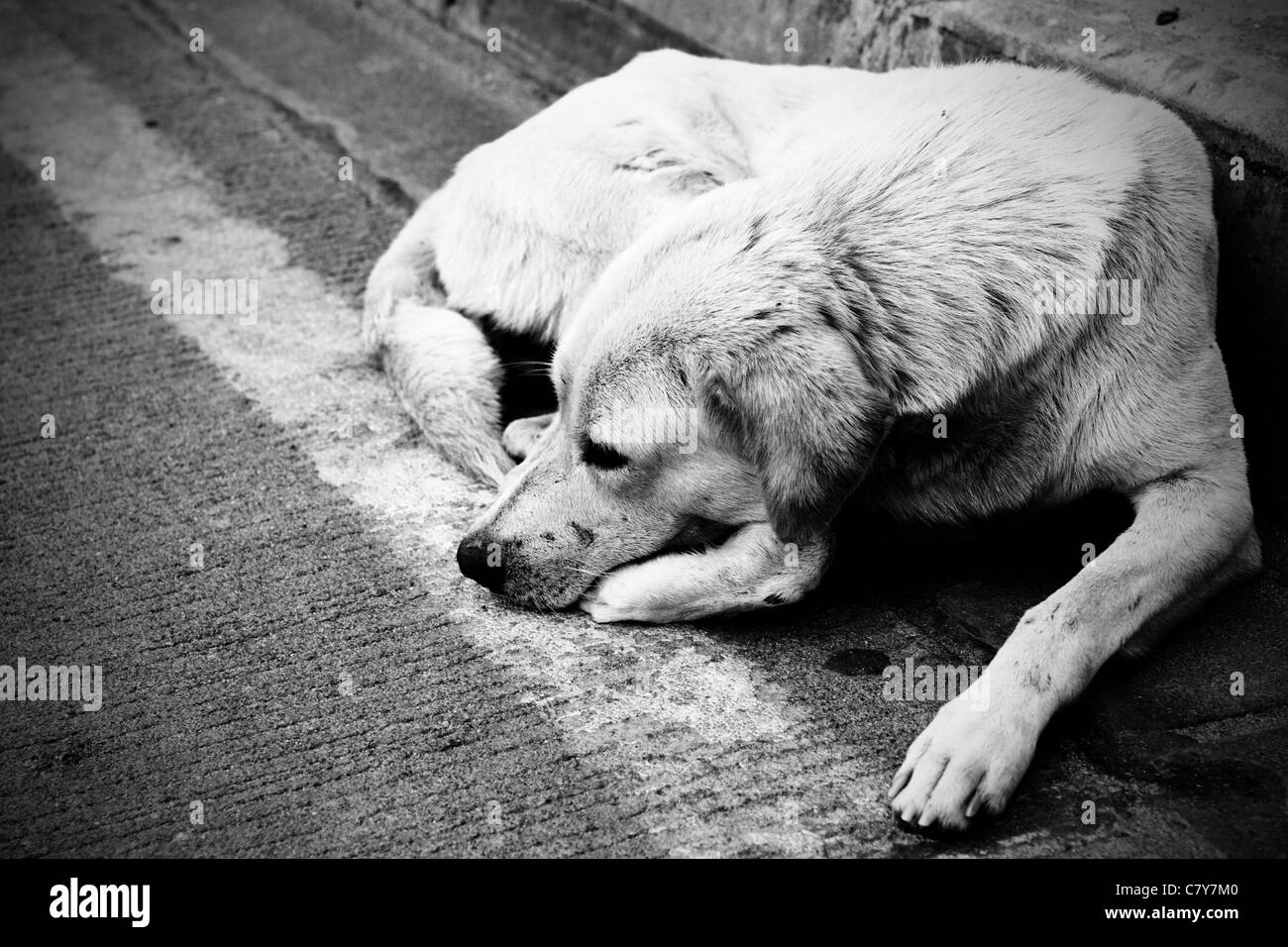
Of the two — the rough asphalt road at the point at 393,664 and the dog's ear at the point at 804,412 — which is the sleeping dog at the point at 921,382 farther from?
the rough asphalt road at the point at 393,664

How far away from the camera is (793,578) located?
2.54 m

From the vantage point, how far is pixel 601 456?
254 cm

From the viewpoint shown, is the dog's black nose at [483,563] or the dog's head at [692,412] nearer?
the dog's head at [692,412]

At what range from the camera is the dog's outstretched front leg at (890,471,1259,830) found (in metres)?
2.05

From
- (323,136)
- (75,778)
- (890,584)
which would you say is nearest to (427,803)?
(75,778)

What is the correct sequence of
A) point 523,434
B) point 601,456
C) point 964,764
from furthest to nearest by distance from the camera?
point 523,434, point 601,456, point 964,764

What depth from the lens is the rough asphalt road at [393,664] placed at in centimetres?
208

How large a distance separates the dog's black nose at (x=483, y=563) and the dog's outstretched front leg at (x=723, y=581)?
0.23 m

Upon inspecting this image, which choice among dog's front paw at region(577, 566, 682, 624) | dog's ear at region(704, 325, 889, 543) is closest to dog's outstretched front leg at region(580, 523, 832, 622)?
dog's front paw at region(577, 566, 682, 624)

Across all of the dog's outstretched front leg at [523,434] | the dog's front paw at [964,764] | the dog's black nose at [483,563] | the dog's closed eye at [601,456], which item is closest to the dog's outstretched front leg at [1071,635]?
the dog's front paw at [964,764]

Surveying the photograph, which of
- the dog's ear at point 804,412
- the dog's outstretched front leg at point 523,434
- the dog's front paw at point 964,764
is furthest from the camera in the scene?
the dog's outstretched front leg at point 523,434

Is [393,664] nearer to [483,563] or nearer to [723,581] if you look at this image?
[483,563]

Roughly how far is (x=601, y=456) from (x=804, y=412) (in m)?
0.48

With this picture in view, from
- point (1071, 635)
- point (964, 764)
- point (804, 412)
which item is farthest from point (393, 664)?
point (1071, 635)
